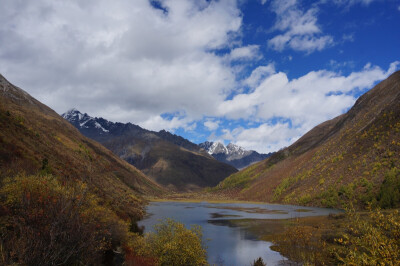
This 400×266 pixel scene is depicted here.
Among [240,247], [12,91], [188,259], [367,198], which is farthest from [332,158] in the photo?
[12,91]

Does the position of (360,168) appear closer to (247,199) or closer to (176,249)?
(176,249)

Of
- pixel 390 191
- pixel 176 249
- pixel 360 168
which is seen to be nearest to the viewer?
pixel 176 249

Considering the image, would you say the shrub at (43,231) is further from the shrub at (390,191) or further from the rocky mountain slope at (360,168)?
the rocky mountain slope at (360,168)

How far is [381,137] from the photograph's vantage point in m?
86.0

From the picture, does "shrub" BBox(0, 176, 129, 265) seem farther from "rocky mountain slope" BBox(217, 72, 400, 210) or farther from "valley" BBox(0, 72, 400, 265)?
"rocky mountain slope" BBox(217, 72, 400, 210)

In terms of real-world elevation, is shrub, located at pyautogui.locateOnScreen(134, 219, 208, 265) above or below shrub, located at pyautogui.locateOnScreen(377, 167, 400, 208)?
below

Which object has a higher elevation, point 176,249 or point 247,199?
point 176,249

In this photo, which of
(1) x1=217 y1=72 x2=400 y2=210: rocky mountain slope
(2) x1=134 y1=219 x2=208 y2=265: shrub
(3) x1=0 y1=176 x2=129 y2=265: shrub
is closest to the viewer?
(3) x1=0 y1=176 x2=129 y2=265: shrub

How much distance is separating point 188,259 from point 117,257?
7.61 m

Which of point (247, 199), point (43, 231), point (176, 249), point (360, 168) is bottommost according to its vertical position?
point (247, 199)

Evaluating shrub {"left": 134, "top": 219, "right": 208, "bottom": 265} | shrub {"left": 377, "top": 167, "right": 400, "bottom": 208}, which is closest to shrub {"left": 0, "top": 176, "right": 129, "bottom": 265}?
shrub {"left": 134, "top": 219, "right": 208, "bottom": 265}

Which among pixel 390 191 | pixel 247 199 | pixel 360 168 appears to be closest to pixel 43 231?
pixel 390 191

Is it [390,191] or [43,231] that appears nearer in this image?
[43,231]

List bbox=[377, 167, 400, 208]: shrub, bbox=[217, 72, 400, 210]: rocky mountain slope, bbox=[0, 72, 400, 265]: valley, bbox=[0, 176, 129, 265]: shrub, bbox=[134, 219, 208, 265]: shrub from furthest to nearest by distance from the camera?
bbox=[217, 72, 400, 210]: rocky mountain slope < bbox=[377, 167, 400, 208]: shrub < bbox=[134, 219, 208, 265]: shrub < bbox=[0, 72, 400, 265]: valley < bbox=[0, 176, 129, 265]: shrub
